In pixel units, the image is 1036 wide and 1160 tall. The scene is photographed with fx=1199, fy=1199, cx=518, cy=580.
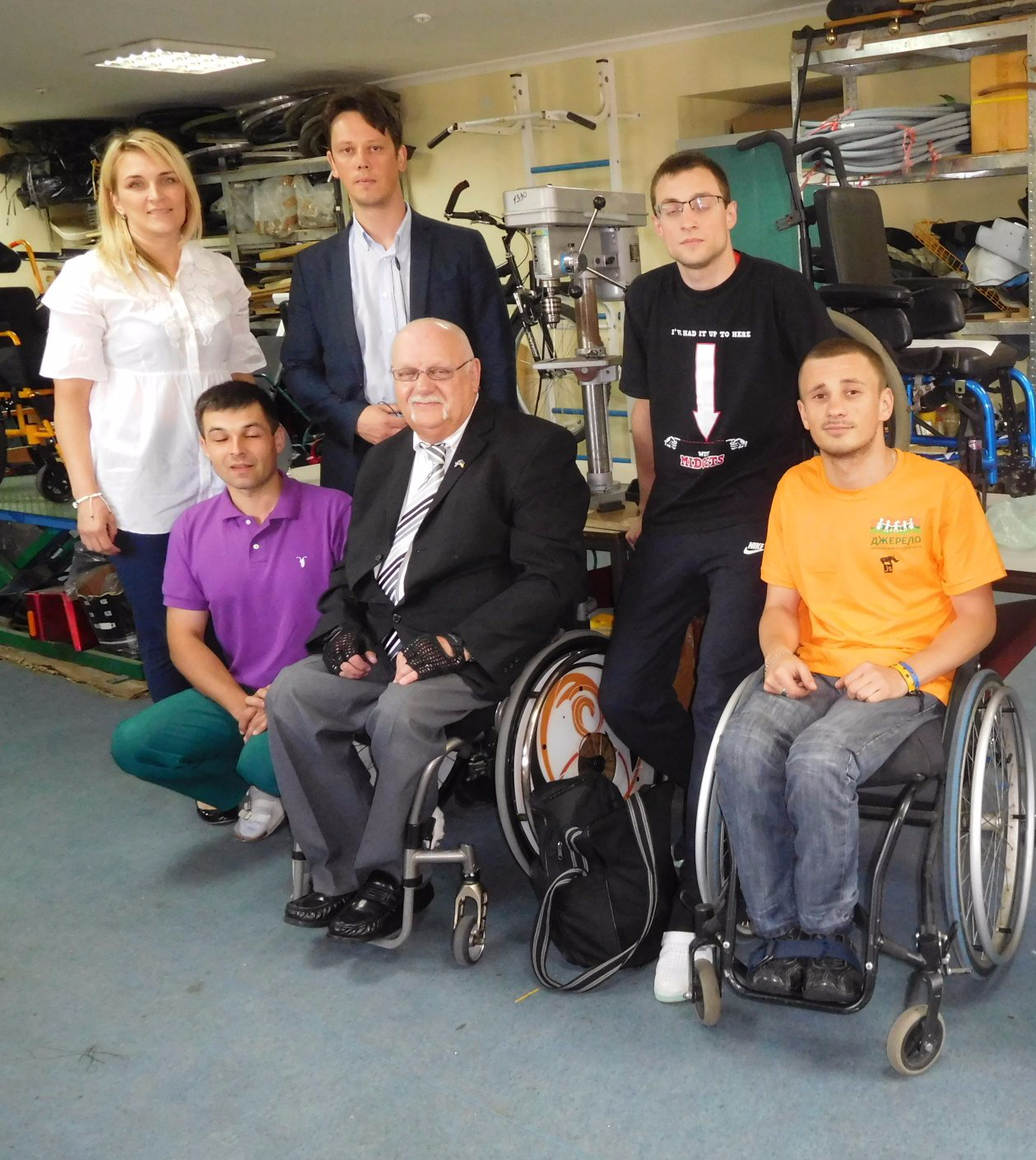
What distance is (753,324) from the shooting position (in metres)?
2.31

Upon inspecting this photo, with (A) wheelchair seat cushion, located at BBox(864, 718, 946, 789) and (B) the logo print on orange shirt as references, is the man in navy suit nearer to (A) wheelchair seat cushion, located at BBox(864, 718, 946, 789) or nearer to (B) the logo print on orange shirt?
(B) the logo print on orange shirt

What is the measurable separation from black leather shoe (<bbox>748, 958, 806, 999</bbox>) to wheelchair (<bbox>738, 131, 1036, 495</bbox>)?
Answer: 195cm

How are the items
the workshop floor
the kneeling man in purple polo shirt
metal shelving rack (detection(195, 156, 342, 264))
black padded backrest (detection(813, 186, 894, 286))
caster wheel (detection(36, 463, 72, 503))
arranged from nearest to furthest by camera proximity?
1. the workshop floor
2. the kneeling man in purple polo shirt
3. black padded backrest (detection(813, 186, 894, 286))
4. caster wheel (detection(36, 463, 72, 503))
5. metal shelving rack (detection(195, 156, 342, 264))

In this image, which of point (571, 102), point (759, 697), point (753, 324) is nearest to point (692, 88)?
point (571, 102)

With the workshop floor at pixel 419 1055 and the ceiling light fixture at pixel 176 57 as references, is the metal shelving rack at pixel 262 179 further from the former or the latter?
the workshop floor at pixel 419 1055

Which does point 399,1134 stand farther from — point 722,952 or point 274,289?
point 274,289

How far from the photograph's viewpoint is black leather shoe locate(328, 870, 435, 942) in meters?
2.31

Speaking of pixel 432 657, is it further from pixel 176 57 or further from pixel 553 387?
pixel 176 57

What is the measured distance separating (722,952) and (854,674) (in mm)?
512

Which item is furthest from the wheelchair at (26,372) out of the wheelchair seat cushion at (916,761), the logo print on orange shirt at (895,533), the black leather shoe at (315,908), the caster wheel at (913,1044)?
the caster wheel at (913,1044)

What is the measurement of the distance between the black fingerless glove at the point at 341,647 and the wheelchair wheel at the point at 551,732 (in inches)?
12.7

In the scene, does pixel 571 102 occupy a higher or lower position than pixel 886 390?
higher

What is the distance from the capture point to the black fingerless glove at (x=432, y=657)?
2.28 m

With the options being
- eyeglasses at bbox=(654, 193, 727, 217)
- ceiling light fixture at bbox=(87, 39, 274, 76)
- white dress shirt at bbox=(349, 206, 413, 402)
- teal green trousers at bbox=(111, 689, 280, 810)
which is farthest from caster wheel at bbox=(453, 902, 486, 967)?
ceiling light fixture at bbox=(87, 39, 274, 76)
